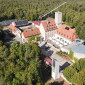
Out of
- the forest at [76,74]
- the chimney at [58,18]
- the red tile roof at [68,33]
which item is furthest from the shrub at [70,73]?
the chimney at [58,18]

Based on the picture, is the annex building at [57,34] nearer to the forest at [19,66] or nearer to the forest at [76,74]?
the forest at [76,74]

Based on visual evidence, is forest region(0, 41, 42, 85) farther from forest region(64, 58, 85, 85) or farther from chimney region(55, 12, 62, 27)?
chimney region(55, 12, 62, 27)

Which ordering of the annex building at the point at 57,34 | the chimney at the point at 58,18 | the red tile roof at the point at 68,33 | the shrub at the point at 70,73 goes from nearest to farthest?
the shrub at the point at 70,73
the annex building at the point at 57,34
the red tile roof at the point at 68,33
the chimney at the point at 58,18

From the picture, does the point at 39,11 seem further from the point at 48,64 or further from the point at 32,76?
the point at 32,76

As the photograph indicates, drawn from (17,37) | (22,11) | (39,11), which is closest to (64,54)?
(17,37)

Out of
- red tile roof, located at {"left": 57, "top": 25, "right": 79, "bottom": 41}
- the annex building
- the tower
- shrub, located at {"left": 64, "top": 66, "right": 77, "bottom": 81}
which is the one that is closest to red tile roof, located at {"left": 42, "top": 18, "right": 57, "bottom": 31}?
the annex building

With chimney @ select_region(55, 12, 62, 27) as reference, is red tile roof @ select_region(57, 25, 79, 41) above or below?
below

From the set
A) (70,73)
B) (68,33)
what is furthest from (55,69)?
(68,33)

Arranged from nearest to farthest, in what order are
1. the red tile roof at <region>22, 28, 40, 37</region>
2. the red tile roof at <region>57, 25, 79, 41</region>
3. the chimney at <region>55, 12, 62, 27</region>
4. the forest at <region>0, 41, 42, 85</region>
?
the forest at <region>0, 41, 42, 85</region>
the red tile roof at <region>57, 25, 79, 41</region>
the chimney at <region>55, 12, 62, 27</region>
the red tile roof at <region>22, 28, 40, 37</region>

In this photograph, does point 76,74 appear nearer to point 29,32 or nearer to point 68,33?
point 68,33
